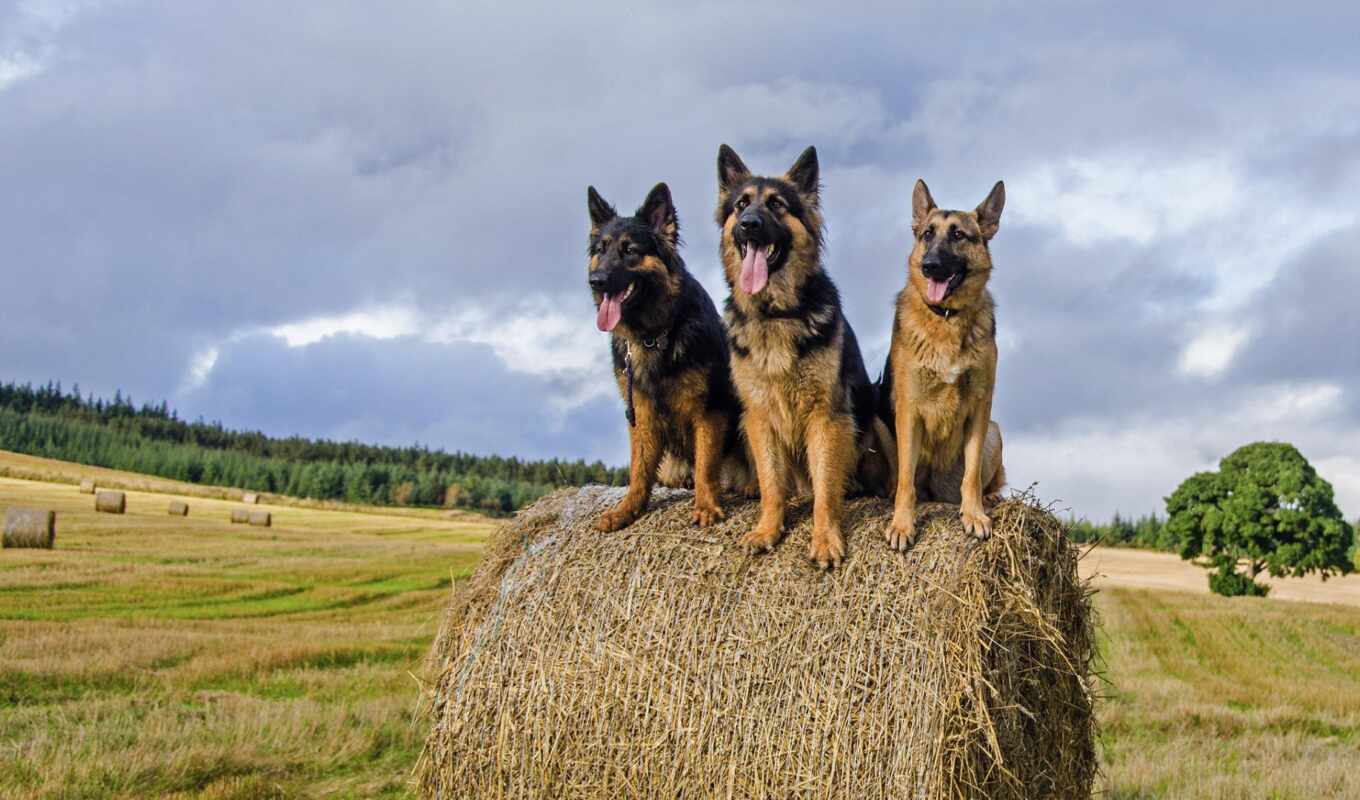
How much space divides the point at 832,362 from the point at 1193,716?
7775 millimetres

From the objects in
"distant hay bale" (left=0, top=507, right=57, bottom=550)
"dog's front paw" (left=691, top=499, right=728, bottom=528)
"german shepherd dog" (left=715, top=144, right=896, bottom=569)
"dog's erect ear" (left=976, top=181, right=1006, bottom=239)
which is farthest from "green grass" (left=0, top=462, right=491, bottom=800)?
"dog's erect ear" (left=976, top=181, right=1006, bottom=239)

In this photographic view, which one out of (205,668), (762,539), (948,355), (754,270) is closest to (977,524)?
(948,355)

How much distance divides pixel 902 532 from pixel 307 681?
8453 mm

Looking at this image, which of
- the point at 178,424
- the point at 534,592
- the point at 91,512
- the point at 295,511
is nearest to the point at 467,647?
the point at 534,592

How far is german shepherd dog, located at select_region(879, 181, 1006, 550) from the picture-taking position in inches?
179

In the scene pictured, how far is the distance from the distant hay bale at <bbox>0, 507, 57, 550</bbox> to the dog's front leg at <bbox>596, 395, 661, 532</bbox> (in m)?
24.0

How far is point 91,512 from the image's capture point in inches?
1358

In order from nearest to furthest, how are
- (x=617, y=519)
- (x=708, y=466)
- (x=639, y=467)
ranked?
1. (x=708, y=466)
2. (x=639, y=467)
3. (x=617, y=519)

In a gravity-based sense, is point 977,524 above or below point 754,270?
below

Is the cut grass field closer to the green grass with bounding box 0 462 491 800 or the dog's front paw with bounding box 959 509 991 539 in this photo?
the green grass with bounding box 0 462 491 800

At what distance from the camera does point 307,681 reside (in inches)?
430

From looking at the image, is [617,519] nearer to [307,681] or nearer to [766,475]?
[766,475]

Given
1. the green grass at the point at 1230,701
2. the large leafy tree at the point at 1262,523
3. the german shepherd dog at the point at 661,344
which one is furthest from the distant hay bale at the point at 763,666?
the large leafy tree at the point at 1262,523

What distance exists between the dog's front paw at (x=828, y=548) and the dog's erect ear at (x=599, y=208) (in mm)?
1931
